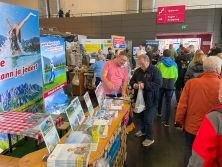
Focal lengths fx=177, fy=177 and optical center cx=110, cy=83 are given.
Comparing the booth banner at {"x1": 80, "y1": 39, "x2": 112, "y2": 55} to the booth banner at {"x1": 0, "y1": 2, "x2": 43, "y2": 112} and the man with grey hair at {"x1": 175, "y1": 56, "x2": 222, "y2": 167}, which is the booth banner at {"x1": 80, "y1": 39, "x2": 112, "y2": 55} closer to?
the booth banner at {"x1": 0, "y1": 2, "x2": 43, "y2": 112}

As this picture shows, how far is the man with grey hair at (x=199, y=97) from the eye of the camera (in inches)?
68.0

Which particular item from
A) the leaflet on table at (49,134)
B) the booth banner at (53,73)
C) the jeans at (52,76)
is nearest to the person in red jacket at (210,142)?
the leaflet on table at (49,134)

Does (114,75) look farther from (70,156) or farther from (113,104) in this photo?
(70,156)

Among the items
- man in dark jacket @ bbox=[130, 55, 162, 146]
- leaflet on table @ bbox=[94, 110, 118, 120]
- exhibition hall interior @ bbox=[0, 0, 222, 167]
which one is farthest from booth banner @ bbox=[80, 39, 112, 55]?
leaflet on table @ bbox=[94, 110, 118, 120]

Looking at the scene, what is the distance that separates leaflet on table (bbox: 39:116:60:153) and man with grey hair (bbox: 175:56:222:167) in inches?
52.0

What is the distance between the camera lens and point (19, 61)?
9.40 ft

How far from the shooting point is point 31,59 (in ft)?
10.3

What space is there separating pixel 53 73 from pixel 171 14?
8.30 m

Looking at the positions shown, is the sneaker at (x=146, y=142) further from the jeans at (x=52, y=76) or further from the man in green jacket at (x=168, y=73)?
the jeans at (x=52, y=76)

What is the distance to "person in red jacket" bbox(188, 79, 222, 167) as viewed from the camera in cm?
102

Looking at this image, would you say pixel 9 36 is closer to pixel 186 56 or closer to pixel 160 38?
pixel 186 56

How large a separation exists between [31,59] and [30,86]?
480mm

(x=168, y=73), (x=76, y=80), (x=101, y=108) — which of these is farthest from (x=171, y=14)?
(x=101, y=108)

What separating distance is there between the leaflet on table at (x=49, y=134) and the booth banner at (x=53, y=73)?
97.9 inches
